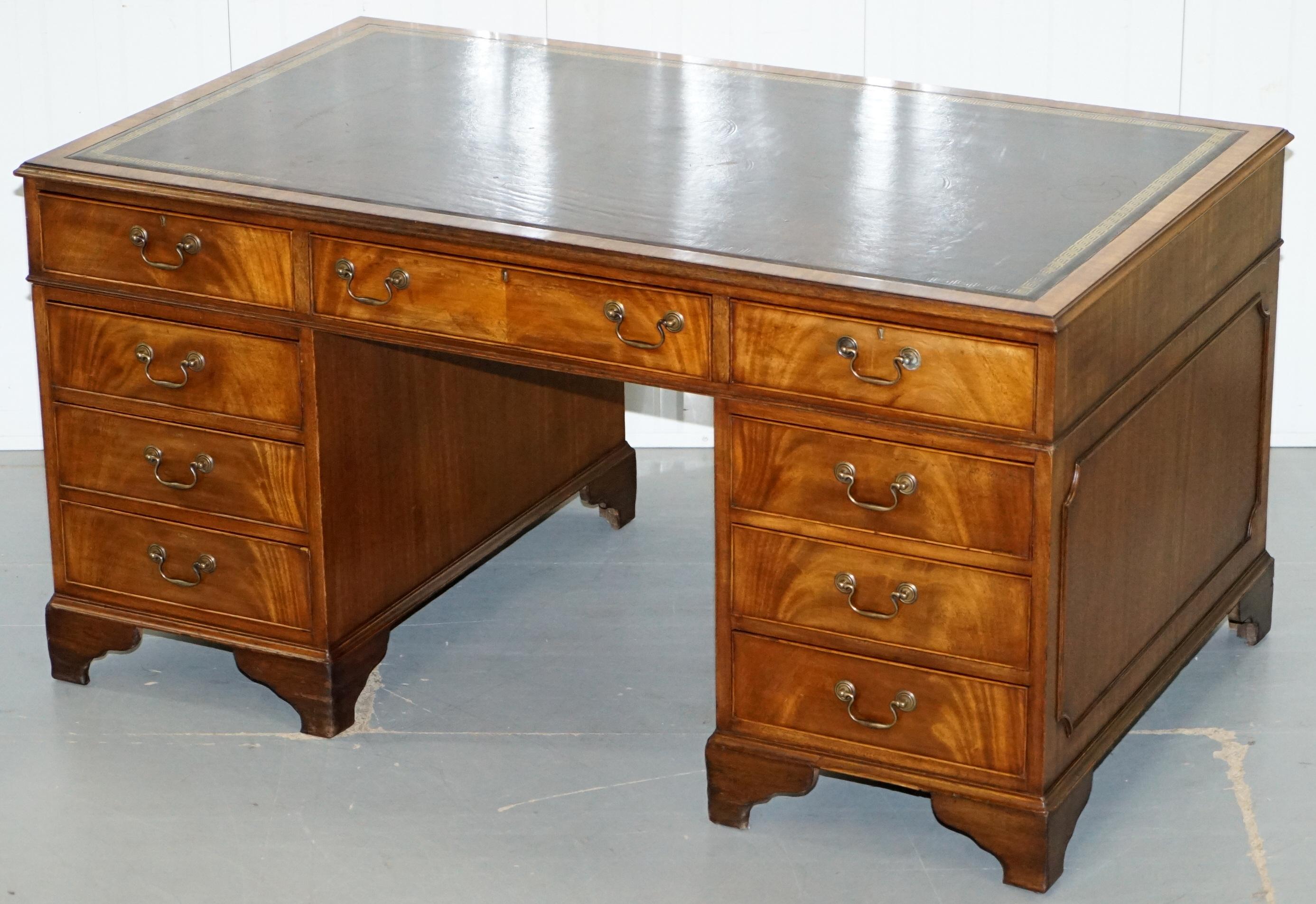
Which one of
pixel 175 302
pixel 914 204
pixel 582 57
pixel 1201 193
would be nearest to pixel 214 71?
pixel 582 57

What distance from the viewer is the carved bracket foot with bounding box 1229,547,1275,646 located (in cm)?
363

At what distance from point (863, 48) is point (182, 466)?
1.67 metres

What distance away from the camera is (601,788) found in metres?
3.25

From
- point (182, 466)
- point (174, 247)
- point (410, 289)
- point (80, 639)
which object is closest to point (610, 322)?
point (410, 289)

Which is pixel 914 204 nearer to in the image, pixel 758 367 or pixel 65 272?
pixel 758 367

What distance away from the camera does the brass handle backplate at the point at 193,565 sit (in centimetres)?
339

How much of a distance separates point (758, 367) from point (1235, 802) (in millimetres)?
1003

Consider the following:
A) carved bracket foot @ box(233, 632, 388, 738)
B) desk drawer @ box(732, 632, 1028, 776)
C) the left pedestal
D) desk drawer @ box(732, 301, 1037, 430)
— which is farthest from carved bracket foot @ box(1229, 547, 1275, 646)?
carved bracket foot @ box(233, 632, 388, 738)

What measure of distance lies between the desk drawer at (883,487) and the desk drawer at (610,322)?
5.1 inches

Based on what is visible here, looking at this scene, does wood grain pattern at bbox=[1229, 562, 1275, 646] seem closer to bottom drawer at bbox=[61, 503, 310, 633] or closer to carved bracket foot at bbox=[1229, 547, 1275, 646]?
carved bracket foot at bbox=[1229, 547, 1275, 646]

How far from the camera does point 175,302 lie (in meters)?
3.24

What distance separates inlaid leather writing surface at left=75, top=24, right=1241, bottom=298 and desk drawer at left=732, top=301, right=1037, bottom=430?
0.08m

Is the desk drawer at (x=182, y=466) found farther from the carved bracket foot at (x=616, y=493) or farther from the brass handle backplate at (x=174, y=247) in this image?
the carved bracket foot at (x=616, y=493)

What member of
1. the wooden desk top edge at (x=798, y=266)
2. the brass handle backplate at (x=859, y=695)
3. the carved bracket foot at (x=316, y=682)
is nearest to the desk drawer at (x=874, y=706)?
the brass handle backplate at (x=859, y=695)
